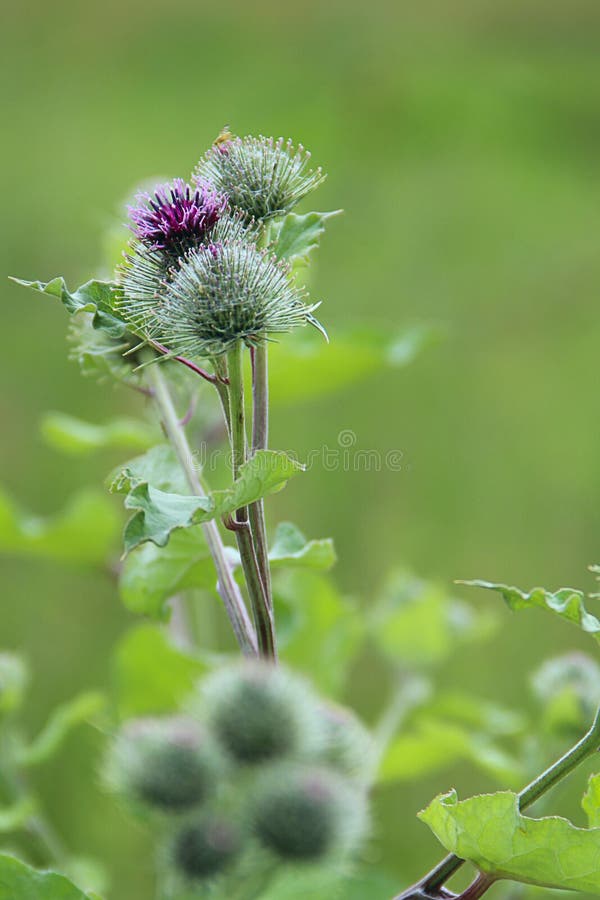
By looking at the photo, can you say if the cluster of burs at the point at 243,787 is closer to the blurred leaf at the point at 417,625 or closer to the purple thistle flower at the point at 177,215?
the purple thistle flower at the point at 177,215

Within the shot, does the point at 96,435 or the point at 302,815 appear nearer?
the point at 302,815

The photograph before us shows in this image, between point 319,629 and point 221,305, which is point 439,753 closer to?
point 319,629

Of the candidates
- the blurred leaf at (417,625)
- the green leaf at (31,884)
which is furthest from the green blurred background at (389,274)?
the green leaf at (31,884)

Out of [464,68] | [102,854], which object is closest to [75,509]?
[102,854]

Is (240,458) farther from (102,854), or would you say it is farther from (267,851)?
(102,854)

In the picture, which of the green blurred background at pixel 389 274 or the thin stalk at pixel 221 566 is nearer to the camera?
the thin stalk at pixel 221 566

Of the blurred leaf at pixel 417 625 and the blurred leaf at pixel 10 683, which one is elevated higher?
the blurred leaf at pixel 417 625

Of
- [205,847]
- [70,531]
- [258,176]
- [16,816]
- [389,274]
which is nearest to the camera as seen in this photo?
[205,847]

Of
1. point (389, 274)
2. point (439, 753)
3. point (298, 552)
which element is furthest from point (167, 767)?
point (389, 274)
